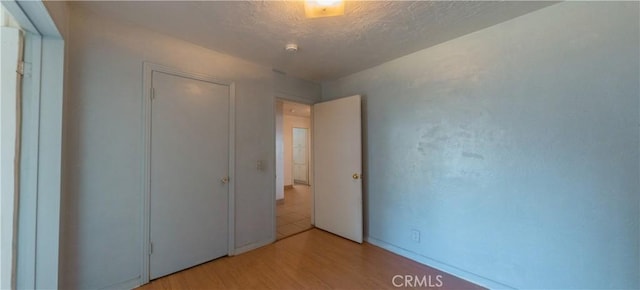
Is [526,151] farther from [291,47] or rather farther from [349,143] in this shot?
[291,47]

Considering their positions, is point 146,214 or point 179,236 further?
point 179,236

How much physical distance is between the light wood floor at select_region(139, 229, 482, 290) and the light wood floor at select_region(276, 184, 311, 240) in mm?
553

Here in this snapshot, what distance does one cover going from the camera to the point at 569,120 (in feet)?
5.41

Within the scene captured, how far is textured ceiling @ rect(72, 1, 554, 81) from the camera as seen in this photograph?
1.69 m

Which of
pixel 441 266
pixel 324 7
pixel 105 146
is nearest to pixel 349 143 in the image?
pixel 441 266

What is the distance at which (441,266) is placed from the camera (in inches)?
91.0

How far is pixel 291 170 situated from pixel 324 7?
5.80m

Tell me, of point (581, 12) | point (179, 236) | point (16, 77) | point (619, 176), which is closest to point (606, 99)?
point (619, 176)

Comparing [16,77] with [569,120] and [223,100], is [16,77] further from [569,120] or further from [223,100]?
[569,120]

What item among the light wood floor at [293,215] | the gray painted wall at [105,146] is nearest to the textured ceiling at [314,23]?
the gray painted wall at [105,146]

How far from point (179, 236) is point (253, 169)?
0.96m
